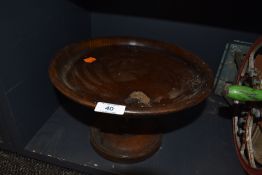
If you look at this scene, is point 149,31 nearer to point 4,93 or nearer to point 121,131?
point 121,131

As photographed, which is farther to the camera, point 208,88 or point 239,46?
point 239,46

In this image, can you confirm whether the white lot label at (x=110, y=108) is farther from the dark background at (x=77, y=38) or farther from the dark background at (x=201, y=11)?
the dark background at (x=201, y=11)

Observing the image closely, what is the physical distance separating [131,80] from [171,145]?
400mm

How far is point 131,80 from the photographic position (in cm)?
96

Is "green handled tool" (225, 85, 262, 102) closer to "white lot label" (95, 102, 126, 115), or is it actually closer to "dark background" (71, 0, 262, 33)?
"white lot label" (95, 102, 126, 115)

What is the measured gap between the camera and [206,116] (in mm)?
1336

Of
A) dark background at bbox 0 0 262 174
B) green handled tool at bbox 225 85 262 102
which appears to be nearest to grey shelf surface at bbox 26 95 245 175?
dark background at bbox 0 0 262 174

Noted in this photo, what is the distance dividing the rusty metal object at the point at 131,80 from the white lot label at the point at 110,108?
0.05 feet

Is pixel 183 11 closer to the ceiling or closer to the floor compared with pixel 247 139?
closer to the ceiling

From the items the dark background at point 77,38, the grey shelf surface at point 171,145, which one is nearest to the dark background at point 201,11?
the dark background at point 77,38

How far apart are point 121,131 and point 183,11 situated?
692 mm

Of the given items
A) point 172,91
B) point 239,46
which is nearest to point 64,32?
point 172,91

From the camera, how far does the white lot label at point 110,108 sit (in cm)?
68

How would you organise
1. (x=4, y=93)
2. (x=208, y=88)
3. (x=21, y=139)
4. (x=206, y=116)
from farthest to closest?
(x=206, y=116) → (x=21, y=139) → (x=4, y=93) → (x=208, y=88)
